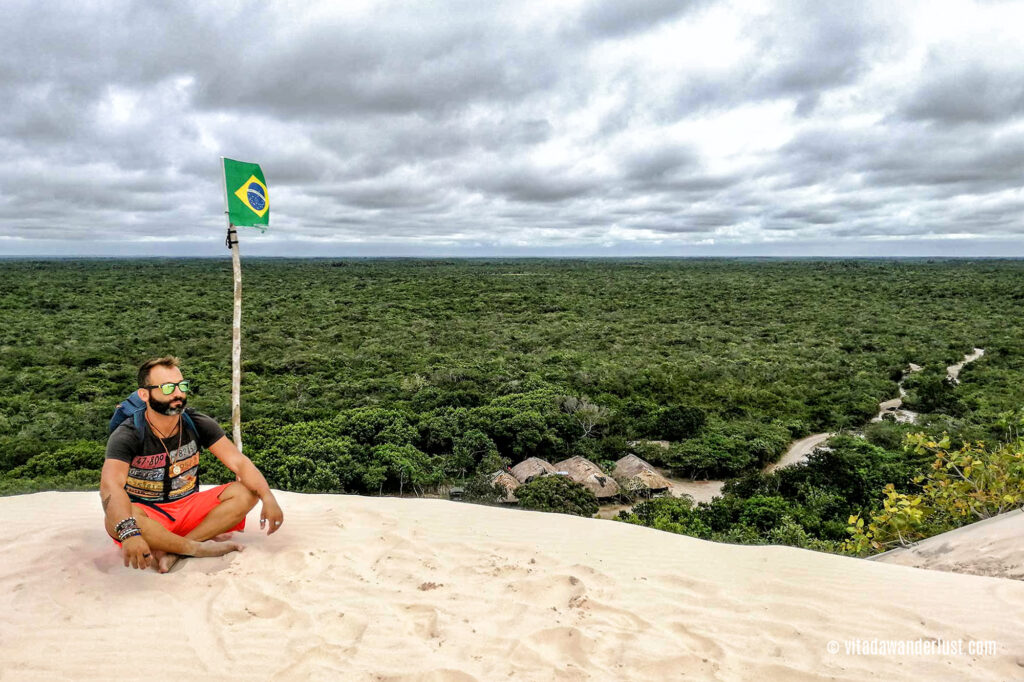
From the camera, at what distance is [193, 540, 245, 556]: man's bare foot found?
4.61 metres

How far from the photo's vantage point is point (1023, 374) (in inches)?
882

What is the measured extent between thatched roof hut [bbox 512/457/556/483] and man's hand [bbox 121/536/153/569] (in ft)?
28.3

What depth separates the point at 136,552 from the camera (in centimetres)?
409

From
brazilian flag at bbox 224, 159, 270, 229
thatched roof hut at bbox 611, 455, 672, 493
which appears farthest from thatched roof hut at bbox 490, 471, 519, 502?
brazilian flag at bbox 224, 159, 270, 229

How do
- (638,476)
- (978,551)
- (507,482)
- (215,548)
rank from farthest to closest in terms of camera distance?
(638,476)
(507,482)
(978,551)
(215,548)

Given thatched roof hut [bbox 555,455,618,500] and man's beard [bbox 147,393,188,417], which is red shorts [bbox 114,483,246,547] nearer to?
man's beard [bbox 147,393,188,417]

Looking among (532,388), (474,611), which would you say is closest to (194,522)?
(474,611)

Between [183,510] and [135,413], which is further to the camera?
[183,510]

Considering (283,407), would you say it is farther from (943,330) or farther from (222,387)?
(943,330)

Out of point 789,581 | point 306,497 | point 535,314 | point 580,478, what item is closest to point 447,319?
point 535,314

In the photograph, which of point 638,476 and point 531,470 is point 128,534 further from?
point 638,476

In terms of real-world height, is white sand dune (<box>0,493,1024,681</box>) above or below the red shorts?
below

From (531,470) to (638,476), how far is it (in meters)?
2.38

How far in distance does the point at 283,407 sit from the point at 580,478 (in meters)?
10.0
